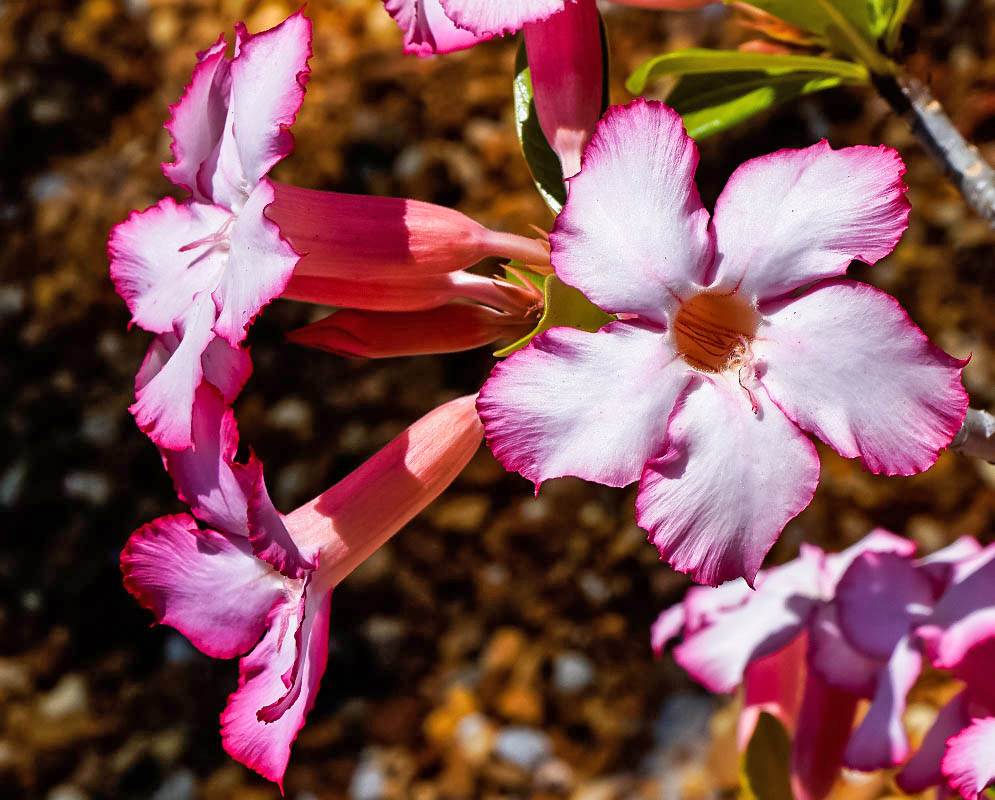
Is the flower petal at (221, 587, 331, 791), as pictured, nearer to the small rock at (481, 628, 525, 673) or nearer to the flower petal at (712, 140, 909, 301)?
the flower petal at (712, 140, 909, 301)

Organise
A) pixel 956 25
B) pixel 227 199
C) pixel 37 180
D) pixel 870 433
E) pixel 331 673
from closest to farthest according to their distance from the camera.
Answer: pixel 870 433 → pixel 227 199 → pixel 956 25 → pixel 331 673 → pixel 37 180

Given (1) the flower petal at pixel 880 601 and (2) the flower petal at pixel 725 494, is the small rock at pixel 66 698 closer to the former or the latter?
(1) the flower petal at pixel 880 601

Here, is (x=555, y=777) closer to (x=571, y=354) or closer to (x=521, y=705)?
(x=521, y=705)


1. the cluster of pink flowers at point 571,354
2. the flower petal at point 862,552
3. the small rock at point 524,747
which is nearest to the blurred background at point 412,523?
the small rock at point 524,747

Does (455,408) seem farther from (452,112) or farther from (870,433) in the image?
(452,112)

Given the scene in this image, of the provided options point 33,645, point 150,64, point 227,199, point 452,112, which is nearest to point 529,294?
point 227,199

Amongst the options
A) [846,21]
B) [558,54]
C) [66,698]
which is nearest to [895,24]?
[846,21]

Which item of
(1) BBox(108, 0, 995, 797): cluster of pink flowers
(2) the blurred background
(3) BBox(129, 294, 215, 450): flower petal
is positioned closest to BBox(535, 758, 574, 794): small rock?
(2) the blurred background

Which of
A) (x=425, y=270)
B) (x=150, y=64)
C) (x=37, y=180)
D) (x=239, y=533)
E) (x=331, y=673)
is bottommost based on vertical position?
(x=331, y=673)
